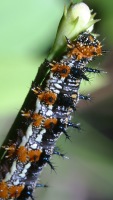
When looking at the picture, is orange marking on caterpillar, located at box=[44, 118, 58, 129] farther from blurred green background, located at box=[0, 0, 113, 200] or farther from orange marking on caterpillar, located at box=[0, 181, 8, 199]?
blurred green background, located at box=[0, 0, 113, 200]

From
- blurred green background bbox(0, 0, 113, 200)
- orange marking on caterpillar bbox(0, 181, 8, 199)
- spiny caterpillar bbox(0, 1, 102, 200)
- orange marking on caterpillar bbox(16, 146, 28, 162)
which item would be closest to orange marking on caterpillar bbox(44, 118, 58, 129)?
spiny caterpillar bbox(0, 1, 102, 200)

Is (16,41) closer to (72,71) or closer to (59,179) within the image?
(59,179)

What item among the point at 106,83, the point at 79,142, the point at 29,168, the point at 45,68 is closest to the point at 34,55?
the point at 106,83

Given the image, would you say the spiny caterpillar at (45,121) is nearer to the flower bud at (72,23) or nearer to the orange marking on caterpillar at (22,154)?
the orange marking on caterpillar at (22,154)

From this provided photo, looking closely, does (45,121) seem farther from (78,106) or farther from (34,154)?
(78,106)

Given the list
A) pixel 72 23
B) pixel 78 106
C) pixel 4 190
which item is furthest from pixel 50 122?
pixel 78 106
